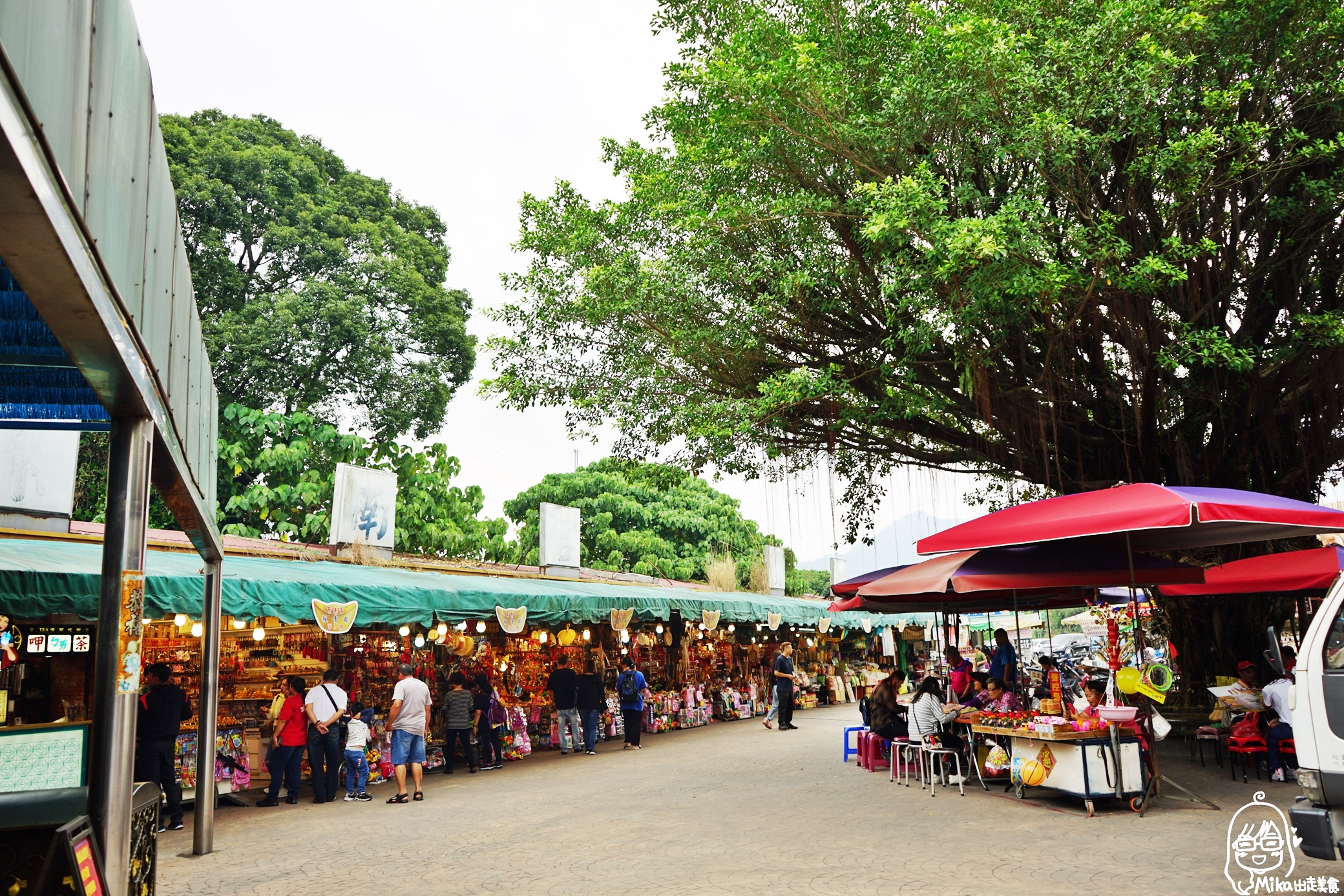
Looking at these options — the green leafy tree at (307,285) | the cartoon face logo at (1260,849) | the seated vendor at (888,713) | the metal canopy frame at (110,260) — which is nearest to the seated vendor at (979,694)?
the seated vendor at (888,713)

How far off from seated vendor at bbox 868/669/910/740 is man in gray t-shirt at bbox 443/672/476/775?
18.8ft

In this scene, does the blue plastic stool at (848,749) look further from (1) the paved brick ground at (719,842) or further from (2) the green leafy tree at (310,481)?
(2) the green leafy tree at (310,481)

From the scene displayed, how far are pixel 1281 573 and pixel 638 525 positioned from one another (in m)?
32.6

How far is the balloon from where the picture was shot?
28.9 ft

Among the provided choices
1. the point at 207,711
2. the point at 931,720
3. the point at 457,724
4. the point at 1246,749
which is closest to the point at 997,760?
the point at 931,720

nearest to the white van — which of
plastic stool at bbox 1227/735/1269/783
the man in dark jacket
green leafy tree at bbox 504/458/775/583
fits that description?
plastic stool at bbox 1227/735/1269/783

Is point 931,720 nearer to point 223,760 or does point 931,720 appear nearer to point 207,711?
point 207,711

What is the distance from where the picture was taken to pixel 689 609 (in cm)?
1886

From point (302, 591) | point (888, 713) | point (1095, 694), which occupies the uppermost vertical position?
point (302, 591)

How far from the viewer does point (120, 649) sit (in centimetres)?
439

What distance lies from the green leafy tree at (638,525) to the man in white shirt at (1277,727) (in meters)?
28.3

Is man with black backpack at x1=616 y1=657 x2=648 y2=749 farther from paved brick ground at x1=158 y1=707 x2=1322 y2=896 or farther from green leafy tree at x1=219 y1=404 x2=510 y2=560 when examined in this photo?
green leafy tree at x1=219 y1=404 x2=510 y2=560

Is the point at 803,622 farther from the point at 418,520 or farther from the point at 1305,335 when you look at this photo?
the point at 1305,335

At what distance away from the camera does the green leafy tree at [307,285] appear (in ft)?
82.8
